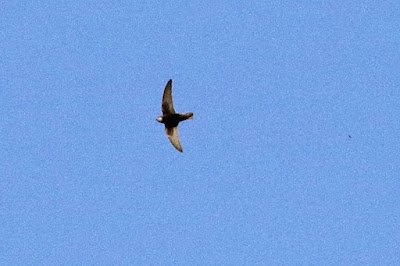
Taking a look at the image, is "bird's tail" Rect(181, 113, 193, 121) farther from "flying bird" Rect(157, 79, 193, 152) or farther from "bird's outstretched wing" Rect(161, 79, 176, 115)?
"bird's outstretched wing" Rect(161, 79, 176, 115)

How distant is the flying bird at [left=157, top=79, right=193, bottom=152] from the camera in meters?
63.7

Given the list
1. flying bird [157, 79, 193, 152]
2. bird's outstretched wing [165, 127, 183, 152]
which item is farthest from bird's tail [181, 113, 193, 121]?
bird's outstretched wing [165, 127, 183, 152]

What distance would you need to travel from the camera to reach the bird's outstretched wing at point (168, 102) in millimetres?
63219

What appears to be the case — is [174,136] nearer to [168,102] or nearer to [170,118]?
[170,118]

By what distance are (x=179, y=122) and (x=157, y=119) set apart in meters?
1.42

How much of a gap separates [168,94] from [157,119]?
6.03 feet

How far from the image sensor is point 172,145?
6397cm

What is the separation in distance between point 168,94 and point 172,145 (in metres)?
3.27

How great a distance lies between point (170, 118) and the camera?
64000mm

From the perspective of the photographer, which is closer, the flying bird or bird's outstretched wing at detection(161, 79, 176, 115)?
bird's outstretched wing at detection(161, 79, 176, 115)

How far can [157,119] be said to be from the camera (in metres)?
64.1

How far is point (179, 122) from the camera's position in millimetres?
64312

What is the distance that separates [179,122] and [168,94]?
6.74 feet

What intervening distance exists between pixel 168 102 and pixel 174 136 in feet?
7.41
